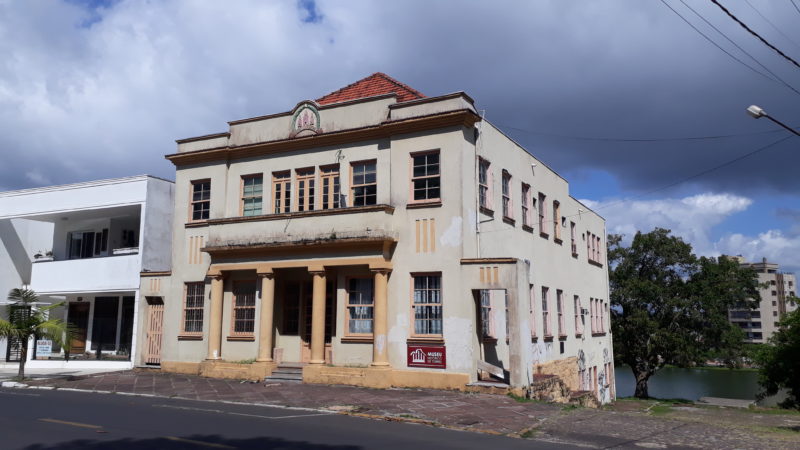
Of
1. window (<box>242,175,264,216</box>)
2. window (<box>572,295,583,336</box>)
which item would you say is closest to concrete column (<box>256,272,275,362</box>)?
window (<box>242,175,264,216</box>)

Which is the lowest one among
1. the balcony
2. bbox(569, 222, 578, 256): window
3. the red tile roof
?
the balcony

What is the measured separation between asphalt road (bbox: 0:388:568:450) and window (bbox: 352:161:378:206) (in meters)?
7.20

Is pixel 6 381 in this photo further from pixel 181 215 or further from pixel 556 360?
pixel 556 360

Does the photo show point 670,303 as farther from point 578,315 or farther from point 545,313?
point 545,313

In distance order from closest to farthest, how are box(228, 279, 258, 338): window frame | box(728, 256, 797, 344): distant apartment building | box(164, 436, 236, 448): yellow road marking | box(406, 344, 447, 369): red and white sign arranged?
1. box(164, 436, 236, 448): yellow road marking
2. box(406, 344, 447, 369): red and white sign
3. box(228, 279, 258, 338): window frame
4. box(728, 256, 797, 344): distant apartment building

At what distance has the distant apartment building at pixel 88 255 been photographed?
24031 mm

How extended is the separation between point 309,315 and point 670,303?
1031 inches

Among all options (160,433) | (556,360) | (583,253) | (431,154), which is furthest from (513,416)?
(583,253)

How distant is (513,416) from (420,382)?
4478mm

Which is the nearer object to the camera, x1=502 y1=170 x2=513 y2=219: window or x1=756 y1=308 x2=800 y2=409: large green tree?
x1=502 y1=170 x2=513 y2=219: window

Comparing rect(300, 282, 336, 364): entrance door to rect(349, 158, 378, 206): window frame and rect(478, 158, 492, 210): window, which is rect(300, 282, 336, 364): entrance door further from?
rect(478, 158, 492, 210): window

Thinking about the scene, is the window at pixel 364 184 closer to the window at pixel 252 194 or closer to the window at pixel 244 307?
the window at pixel 252 194

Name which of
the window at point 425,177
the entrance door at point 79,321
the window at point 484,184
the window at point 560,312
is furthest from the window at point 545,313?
the entrance door at point 79,321

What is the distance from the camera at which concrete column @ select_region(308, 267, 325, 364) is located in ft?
60.7
